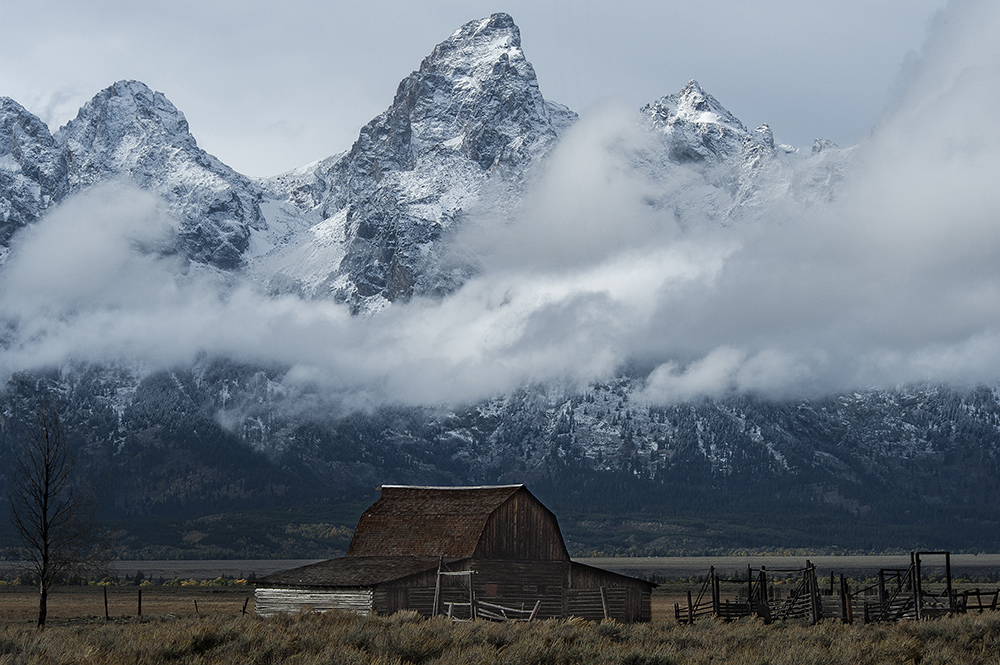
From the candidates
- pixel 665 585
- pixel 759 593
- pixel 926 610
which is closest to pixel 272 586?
pixel 759 593

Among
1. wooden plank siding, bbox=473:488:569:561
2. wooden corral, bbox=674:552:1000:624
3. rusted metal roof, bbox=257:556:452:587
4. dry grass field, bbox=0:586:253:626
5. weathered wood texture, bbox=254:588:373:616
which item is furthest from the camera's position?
dry grass field, bbox=0:586:253:626

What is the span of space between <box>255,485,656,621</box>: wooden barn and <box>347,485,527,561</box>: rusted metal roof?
6 cm

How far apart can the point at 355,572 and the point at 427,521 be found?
5784mm

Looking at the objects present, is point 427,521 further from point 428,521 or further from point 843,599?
point 843,599

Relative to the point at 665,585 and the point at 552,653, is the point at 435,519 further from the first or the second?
the point at 665,585

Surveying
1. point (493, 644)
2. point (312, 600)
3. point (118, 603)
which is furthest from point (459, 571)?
point (118, 603)

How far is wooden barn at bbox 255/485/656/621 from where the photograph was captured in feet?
155

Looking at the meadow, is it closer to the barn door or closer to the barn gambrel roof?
the barn gambrel roof

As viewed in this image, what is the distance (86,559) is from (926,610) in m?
32.1

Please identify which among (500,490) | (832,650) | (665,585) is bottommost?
(665,585)

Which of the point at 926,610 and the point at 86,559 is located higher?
the point at 86,559

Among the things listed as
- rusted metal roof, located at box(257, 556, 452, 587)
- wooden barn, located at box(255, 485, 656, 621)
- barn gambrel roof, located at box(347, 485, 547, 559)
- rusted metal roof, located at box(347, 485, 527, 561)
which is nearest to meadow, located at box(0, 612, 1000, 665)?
rusted metal roof, located at box(257, 556, 452, 587)

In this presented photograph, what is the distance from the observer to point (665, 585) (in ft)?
357

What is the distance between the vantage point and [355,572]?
162 feet
